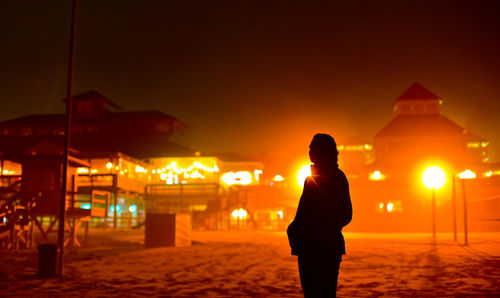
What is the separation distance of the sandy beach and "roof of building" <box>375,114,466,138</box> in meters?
32.4

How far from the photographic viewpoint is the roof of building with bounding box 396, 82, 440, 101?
52719 millimetres

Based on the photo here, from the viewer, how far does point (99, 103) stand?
182 ft

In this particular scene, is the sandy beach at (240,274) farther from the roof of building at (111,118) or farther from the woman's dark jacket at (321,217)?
the roof of building at (111,118)

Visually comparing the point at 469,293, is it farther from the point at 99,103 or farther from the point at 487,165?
the point at 99,103

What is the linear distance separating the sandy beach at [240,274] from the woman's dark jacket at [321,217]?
4.76m

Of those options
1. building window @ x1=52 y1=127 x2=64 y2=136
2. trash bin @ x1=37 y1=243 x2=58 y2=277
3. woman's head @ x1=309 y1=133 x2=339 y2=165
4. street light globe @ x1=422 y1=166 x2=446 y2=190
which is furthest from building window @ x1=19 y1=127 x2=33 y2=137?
woman's head @ x1=309 y1=133 x2=339 y2=165

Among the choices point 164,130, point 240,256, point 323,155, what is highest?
point 164,130

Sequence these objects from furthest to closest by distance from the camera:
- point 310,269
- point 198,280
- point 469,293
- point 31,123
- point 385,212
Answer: point 31,123, point 385,212, point 198,280, point 469,293, point 310,269

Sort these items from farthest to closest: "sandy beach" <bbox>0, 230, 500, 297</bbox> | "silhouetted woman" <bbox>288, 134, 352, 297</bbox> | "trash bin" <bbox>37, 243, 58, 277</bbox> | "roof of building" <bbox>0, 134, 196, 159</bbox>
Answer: "roof of building" <bbox>0, 134, 196, 159</bbox>, "trash bin" <bbox>37, 243, 58, 277</bbox>, "sandy beach" <bbox>0, 230, 500, 297</bbox>, "silhouetted woman" <bbox>288, 134, 352, 297</bbox>

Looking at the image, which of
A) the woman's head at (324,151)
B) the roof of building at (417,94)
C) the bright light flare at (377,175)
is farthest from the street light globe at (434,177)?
the roof of building at (417,94)

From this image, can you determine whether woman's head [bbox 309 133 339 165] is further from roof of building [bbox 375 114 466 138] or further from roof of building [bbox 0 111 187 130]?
roof of building [bbox 0 111 187 130]

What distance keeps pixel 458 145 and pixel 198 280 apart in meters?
42.5

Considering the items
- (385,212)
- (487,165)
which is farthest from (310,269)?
(487,165)

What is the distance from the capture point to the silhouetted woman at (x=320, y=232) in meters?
4.27
